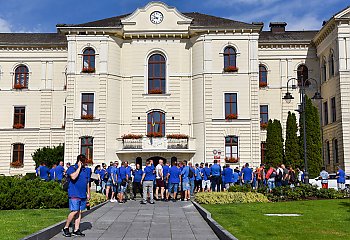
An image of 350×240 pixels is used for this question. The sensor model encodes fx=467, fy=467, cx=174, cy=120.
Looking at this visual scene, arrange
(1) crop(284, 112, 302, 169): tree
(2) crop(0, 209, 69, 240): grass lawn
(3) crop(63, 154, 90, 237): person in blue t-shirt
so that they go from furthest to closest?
(1) crop(284, 112, 302, 169): tree < (3) crop(63, 154, 90, 237): person in blue t-shirt < (2) crop(0, 209, 69, 240): grass lawn

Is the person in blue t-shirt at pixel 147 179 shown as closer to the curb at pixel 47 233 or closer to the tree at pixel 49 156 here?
the curb at pixel 47 233

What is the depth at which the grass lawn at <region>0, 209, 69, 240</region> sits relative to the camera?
11.0 meters

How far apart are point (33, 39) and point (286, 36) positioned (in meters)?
24.6

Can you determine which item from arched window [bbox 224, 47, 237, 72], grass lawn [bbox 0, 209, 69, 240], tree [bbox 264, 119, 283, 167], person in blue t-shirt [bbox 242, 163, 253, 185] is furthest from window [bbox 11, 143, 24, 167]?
grass lawn [bbox 0, 209, 69, 240]

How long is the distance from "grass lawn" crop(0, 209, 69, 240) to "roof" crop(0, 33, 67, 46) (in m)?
30.2

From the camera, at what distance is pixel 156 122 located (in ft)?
126

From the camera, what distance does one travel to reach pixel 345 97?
3675 cm

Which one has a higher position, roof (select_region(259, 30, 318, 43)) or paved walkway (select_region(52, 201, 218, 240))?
roof (select_region(259, 30, 318, 43))

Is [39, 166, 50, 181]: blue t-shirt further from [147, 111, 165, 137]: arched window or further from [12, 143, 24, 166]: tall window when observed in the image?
[12, 143, 24, 166]: tall window

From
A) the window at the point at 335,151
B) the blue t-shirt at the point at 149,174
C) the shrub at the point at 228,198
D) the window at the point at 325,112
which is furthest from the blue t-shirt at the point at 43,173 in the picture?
the window at the point at 325,112

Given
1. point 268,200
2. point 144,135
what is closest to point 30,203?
point 268,200

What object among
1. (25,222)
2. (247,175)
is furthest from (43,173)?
(25,222)

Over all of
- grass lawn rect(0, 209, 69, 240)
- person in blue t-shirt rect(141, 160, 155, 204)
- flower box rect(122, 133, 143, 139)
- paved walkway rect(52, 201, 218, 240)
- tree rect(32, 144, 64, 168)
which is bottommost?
paved walkway rect(52, 201, 218, 240)

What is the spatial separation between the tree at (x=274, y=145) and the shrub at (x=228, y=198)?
58.1 feet
